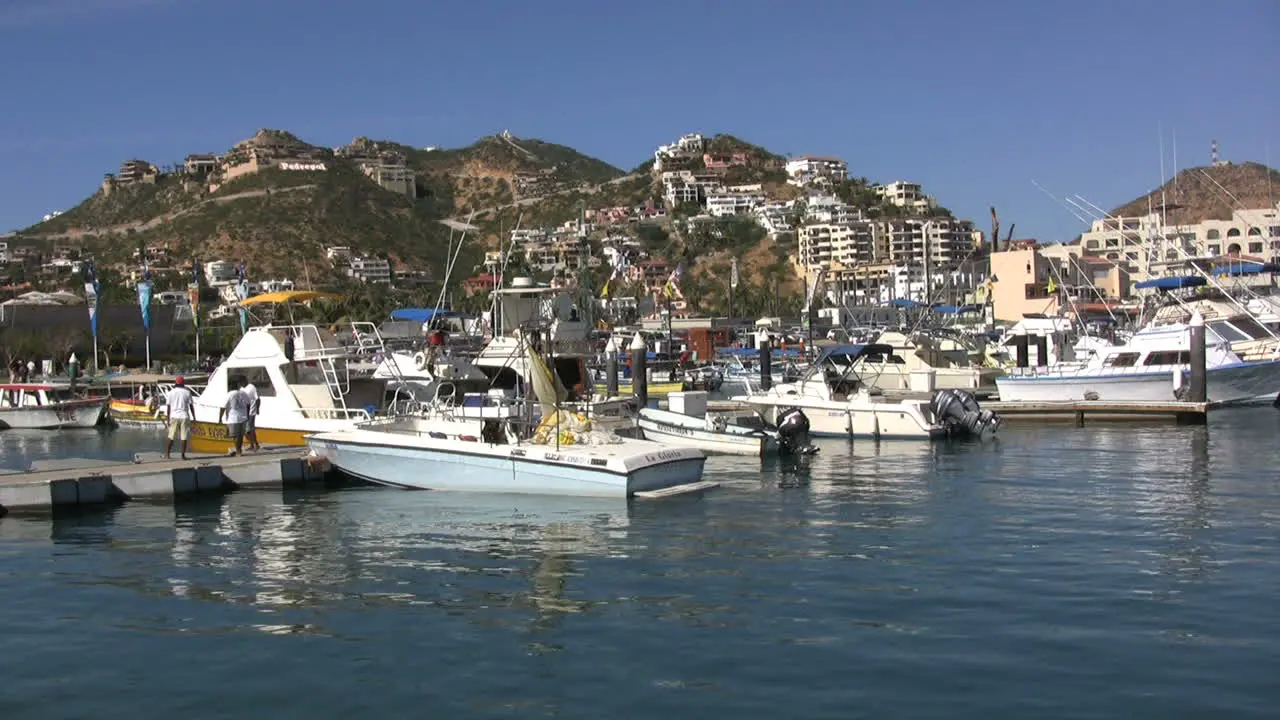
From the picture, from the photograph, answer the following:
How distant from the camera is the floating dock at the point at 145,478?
24.8 meters

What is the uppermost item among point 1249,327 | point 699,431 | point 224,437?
point 1249,327

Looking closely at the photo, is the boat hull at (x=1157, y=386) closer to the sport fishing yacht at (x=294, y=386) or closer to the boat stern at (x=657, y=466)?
the boat stern at (x=657, y=466)

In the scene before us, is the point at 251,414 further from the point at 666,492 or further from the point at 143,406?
the point at 143,406

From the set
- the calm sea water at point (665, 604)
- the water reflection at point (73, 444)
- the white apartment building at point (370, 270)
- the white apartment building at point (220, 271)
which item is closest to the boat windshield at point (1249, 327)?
the calm sea water at point (665, 604)

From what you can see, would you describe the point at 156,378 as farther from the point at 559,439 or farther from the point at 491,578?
the point at 491,578

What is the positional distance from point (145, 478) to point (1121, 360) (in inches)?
1369

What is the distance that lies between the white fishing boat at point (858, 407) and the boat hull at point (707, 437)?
104 inches

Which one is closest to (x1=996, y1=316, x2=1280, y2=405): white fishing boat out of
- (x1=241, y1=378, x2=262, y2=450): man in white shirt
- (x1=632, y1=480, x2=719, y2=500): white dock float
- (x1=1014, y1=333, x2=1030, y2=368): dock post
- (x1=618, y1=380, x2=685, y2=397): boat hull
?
(x1=618, y1=380, x2=685, y2=397): boat hull

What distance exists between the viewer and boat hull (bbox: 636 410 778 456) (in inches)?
1296


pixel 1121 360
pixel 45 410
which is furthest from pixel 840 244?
pixel 45 410

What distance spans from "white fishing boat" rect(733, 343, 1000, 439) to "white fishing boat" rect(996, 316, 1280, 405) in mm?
9171

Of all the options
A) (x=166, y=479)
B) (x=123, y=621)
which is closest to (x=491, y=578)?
(x=123, y=621)

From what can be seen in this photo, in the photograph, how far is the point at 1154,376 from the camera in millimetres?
44281

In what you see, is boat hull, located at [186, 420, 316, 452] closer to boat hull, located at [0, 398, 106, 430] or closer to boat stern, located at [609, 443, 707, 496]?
boat stern, located at [609, 443, 707, 496]
